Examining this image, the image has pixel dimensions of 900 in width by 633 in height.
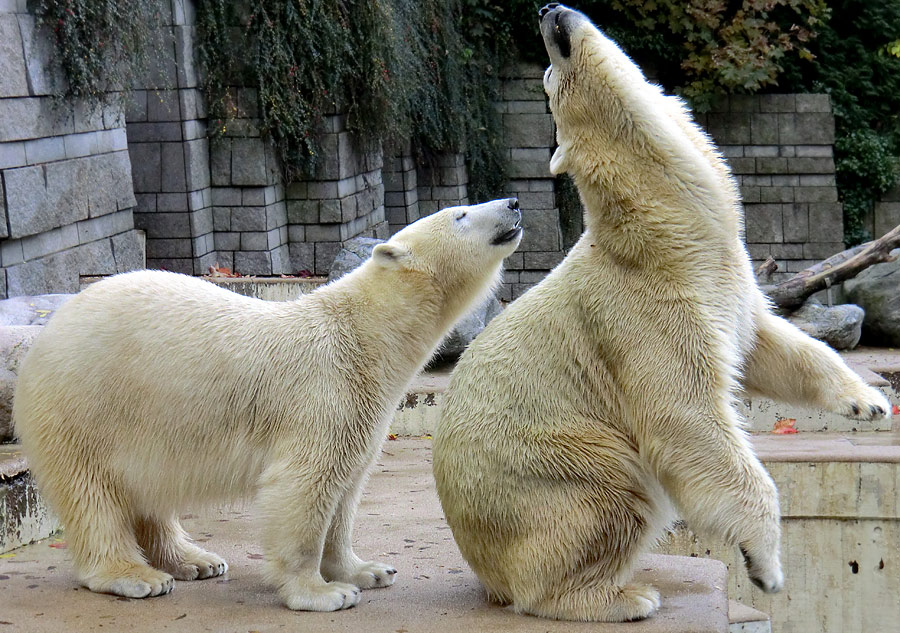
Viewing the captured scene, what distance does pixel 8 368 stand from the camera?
4.10m

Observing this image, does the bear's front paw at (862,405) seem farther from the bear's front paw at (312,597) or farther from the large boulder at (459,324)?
the large boulder at (459,324)

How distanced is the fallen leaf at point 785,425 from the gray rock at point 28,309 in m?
4.25

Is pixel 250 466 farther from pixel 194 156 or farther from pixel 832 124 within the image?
pixel 832 124

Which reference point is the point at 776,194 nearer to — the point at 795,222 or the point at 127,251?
the point at 795,222

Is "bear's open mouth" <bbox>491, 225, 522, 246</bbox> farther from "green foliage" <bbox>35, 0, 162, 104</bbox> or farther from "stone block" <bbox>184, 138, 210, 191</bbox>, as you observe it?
"stone block" <bbox>184, 138, 210, 191</bbox>

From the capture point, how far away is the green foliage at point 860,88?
1372 centimetres

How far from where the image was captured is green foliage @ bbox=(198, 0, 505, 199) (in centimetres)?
915

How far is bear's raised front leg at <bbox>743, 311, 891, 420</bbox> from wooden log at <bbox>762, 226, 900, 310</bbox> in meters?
6.34

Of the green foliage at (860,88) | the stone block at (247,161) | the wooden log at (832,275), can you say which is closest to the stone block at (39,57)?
the stone block at (247,161)

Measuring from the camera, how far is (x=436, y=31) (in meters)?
12.0

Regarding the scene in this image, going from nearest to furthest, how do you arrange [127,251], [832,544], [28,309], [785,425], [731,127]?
[832,544] < [28,309] < [785,425] < [127,251] < [731,127]

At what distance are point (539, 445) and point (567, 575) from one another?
330 mm

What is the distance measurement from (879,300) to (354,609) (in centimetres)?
759

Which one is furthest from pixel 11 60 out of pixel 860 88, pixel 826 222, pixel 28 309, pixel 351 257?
pixel 860 88
